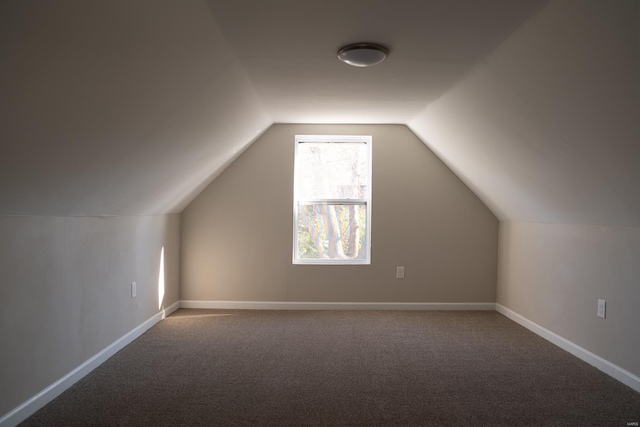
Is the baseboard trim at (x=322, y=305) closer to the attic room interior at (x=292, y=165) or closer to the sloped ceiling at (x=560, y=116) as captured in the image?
the attic room interior at (x=292, y=165)

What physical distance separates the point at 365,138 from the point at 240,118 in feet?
5.65

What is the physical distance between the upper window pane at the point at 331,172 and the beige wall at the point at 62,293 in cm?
178

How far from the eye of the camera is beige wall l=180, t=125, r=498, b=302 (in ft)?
16.6

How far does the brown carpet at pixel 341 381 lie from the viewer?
2520 mm

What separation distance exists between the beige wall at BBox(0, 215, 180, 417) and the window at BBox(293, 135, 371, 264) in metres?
1.70

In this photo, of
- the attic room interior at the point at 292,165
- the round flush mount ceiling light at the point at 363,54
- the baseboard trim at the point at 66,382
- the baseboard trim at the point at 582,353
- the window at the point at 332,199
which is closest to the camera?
the attic room interior at the point at 292,165

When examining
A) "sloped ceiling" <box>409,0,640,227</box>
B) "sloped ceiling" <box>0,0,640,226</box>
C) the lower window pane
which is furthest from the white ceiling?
the lower window pane

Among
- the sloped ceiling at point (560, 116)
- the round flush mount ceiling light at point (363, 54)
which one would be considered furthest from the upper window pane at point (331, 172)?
the round flush mount ceiling light at point (363, 54)

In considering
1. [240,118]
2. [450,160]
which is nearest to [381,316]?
[450,160]

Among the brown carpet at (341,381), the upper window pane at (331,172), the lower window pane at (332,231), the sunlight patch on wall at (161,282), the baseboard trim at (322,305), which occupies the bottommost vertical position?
the brown carpet at (341,381)

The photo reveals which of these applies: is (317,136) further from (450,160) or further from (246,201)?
(450,160)

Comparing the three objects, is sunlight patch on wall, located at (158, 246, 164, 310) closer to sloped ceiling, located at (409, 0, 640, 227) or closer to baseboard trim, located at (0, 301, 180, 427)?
baseboard trim, located at (0, 301, 180, 427)

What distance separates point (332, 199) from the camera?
203 inches

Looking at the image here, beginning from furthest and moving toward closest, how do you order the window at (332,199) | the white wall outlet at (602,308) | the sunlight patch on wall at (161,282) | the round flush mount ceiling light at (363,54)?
1. the window at (332,199)
2. the sunlight patch on wall at (161,282)
3. the white wall outlet at (602,308)
4. the round flush mount ceiling light at (363,54)
